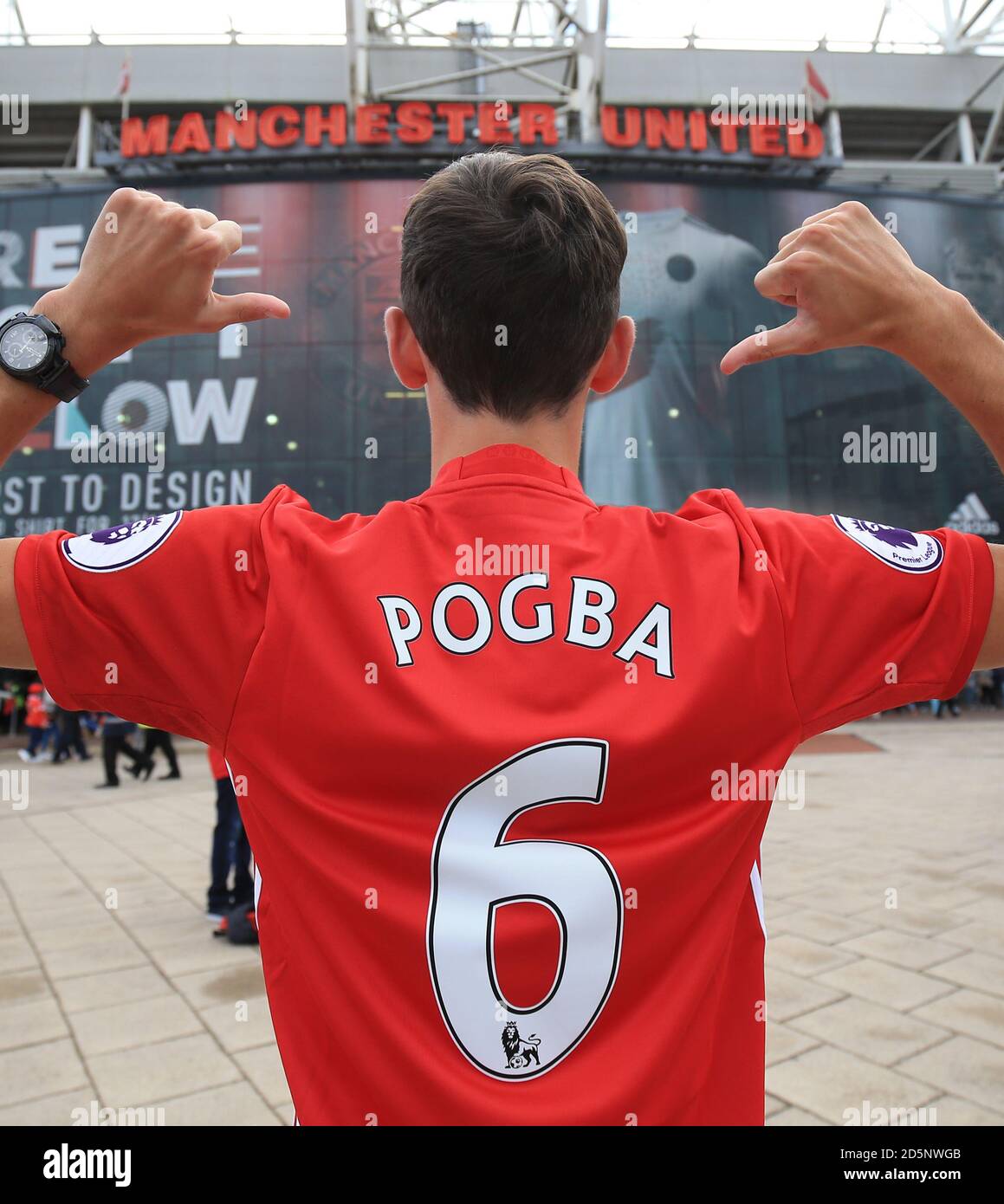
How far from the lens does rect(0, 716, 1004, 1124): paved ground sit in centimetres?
→ 356

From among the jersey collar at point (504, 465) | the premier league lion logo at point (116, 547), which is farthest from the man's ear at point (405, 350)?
the premier league lion logo at point (116, 547)

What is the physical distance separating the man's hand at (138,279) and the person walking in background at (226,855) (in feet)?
16.2

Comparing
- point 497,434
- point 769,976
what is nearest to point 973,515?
point 769,976

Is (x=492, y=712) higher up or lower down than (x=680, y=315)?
lower down

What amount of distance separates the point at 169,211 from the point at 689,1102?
4.23 ft

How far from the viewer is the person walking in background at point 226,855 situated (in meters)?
5.84

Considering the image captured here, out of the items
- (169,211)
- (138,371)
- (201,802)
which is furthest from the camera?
(138,371)

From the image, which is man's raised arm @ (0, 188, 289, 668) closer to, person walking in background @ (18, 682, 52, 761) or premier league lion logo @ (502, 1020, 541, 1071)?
premier league lion logo @ (502, 1020, 541, 1071)

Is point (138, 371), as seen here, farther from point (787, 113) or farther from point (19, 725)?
point (787, 113)

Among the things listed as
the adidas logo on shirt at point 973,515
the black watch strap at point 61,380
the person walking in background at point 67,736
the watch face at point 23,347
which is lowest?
the person walking in background at point 67,736

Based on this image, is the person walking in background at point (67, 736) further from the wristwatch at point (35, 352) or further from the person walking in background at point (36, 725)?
the wristwatch at point (35, 352)

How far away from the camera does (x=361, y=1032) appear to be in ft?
3.35
